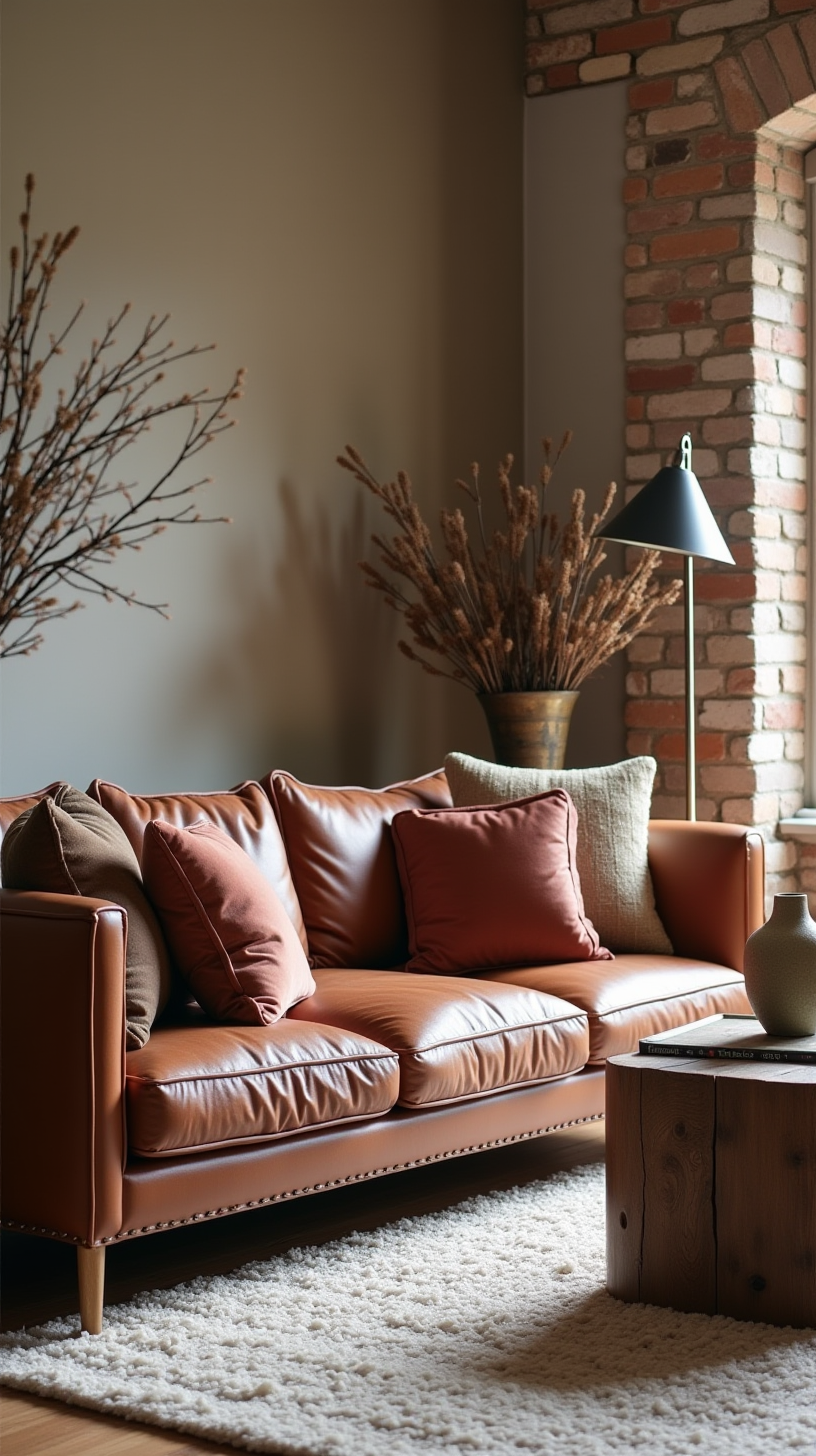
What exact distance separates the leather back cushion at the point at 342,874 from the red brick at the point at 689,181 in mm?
2381

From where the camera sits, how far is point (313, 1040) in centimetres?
325

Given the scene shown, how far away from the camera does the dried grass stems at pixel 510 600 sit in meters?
4.95

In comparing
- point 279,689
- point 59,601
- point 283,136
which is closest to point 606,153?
point 283,136

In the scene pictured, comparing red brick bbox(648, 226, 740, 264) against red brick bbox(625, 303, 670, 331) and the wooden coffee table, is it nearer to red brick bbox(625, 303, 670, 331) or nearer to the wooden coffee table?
red brick bbox(625, 303, 670, 331)

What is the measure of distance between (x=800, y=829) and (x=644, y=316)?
1.70m

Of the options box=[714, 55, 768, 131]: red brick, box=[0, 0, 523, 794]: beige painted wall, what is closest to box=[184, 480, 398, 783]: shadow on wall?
box=[0, 0, 523, 794]: beige painted wall

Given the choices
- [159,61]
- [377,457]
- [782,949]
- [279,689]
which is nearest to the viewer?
[782,949]

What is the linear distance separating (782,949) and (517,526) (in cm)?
211

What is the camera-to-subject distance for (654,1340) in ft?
9.14

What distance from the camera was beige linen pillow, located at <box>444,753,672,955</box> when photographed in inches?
172

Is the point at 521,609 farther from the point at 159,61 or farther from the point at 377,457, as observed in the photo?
Answer: the point at 159,61

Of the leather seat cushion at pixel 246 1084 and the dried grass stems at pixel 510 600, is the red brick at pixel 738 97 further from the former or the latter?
the leather seat cushion at pixel 246 1084

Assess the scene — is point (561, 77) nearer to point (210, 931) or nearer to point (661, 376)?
point (661, 376)

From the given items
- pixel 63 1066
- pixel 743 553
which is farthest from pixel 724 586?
pixel 63 1066
